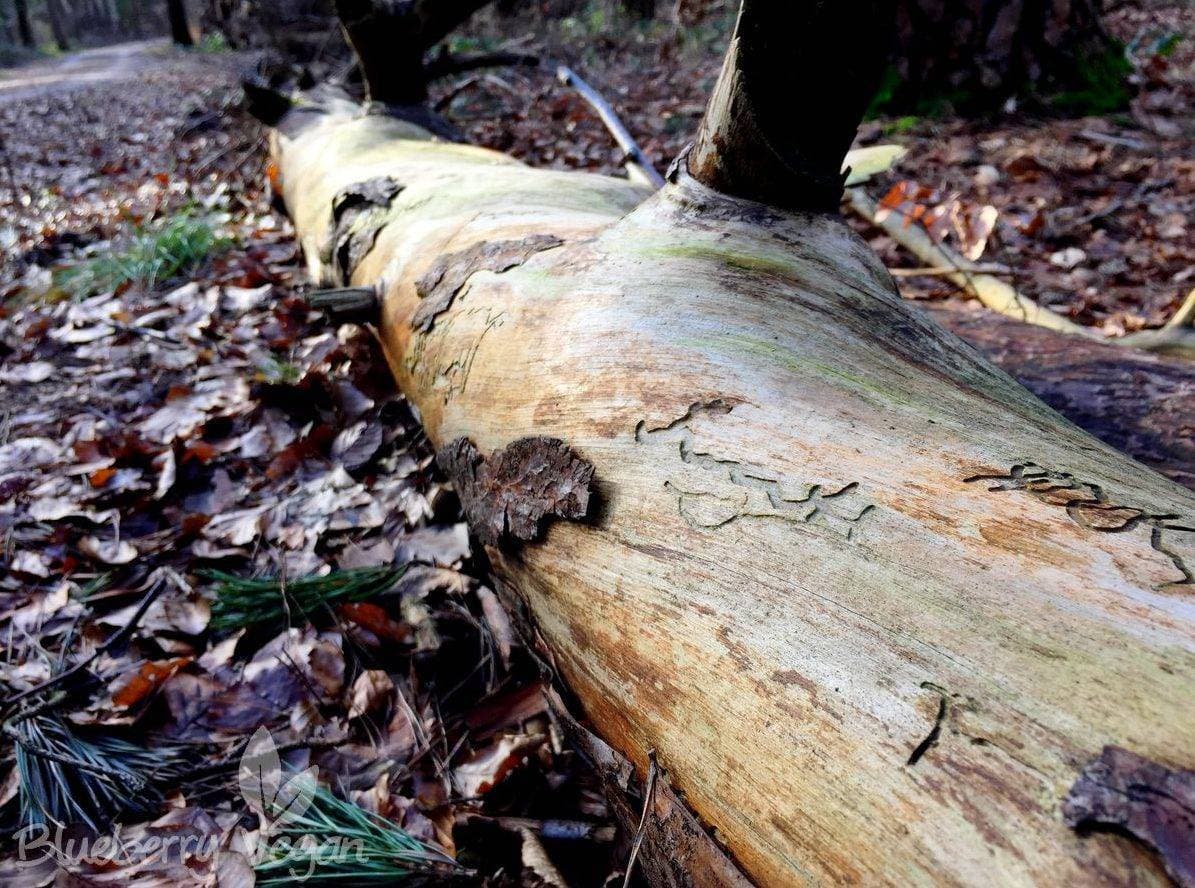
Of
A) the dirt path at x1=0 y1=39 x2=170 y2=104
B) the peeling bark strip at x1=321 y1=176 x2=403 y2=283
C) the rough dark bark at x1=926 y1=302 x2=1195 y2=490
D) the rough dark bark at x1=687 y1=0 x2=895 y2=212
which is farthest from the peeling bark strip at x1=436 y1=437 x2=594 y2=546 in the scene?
the dirt path at x1=0 y1=39 x2=170 y2=104

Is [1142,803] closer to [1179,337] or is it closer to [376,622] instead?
[376,622]

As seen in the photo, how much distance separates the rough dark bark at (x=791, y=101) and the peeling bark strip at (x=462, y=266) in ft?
1.45

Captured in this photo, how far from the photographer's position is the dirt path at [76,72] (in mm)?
15770

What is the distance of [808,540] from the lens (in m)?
0.98

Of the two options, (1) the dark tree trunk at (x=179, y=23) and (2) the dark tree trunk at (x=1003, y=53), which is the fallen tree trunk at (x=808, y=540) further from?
(1) the dark tree trunk at (x=179, y=23)

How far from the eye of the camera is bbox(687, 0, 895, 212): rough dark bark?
1.54 m

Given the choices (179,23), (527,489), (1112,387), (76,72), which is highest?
(179,23)

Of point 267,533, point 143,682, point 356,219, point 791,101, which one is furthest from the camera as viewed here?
point 356,219

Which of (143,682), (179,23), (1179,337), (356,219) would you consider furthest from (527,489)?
(179,23)

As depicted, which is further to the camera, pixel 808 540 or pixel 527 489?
pixel 527 489

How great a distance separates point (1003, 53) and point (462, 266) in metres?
5.50

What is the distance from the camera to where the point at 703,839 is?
92cm

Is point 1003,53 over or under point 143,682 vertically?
over

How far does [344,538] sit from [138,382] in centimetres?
172
